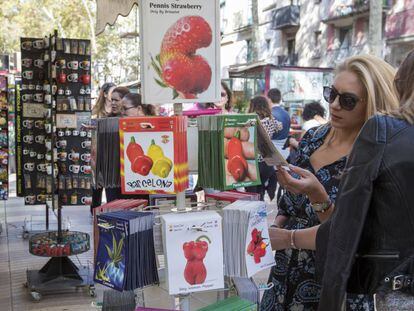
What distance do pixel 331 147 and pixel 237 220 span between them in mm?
513

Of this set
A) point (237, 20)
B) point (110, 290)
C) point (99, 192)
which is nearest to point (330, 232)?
point (110, 290)

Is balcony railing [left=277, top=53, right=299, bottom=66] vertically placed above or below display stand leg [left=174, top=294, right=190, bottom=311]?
above

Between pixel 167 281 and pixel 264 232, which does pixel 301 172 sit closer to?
pixel 264 232

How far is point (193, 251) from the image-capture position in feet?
6.29

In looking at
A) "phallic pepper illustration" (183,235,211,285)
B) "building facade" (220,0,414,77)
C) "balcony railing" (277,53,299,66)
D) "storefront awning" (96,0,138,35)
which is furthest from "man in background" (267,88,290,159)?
"balcony railing" (277,53,299,66)

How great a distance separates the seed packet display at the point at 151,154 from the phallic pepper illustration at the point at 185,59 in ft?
0.61

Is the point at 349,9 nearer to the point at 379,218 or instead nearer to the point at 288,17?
the point at 288,17

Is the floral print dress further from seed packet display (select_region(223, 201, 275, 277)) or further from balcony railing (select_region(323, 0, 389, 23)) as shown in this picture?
balcony railing (select_region(323, 0, 389, 23))

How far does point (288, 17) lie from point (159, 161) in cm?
2755

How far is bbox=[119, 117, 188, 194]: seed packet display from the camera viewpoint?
207 centimetres

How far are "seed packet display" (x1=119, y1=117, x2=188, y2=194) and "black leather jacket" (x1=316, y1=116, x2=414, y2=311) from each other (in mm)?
786

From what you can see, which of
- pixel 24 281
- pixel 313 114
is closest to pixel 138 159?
pixel 24 281

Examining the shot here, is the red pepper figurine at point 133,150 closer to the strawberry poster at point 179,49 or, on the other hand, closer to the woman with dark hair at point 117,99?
→ the strawberry poster at point 179,49

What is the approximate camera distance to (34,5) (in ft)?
87.5
